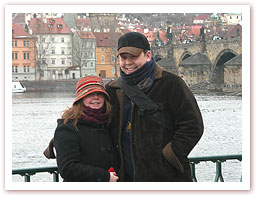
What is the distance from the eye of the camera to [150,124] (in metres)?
1.81

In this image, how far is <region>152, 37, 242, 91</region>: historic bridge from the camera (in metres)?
23.7

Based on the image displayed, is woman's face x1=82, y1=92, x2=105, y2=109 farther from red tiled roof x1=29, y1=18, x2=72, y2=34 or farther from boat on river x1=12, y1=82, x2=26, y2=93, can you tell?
red tiled roof x1=29, y1=18, x2=72, y2=34

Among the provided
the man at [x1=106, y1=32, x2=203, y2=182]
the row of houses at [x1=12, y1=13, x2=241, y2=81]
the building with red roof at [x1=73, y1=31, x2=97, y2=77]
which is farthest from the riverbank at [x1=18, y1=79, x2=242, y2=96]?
the man at [x1=106, y1=32, x2=203, y2=182]

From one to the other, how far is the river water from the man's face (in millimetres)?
3498


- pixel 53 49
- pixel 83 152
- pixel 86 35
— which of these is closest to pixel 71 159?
pixel 83 152

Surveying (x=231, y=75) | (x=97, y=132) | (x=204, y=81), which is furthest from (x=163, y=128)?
(x=204, y=81)

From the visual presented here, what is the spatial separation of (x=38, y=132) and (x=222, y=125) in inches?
180

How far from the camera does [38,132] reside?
1273 centimetres

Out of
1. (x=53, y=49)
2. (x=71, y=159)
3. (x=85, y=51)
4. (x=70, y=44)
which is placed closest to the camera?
(x=71, y=159)

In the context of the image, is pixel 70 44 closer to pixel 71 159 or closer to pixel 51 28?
pixel 51 28

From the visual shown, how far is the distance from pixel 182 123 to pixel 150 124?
0.11 m

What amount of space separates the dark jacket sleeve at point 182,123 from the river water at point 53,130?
11.2 feet
